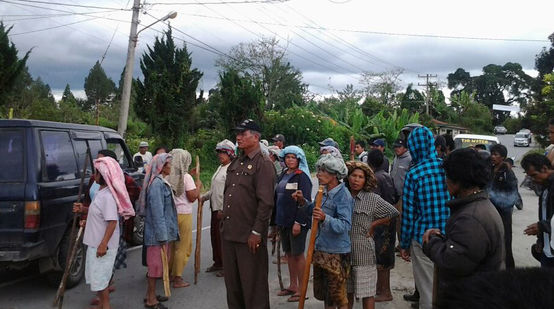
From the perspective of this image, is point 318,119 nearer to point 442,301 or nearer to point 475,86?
point 442,301

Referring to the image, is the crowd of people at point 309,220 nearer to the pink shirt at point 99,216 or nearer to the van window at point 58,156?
the pink shirt at point 99,216

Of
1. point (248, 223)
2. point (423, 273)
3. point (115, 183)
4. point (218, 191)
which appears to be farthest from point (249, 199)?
point (218, 191)

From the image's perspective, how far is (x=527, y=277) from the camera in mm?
1030

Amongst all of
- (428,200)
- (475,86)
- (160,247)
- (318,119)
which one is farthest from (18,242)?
(475,86)

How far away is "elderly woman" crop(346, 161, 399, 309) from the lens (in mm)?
3986

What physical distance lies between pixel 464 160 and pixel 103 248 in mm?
3299

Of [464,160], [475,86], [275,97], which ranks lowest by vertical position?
[464,160]

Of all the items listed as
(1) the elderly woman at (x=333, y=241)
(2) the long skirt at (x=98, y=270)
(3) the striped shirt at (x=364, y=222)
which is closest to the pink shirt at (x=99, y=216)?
(2) the long skirt at (x=98, y=270)

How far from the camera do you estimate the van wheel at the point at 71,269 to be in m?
5.14

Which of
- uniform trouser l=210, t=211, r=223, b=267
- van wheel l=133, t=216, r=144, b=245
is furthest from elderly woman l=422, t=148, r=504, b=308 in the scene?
van wheel l=133, t=216, r=144, b=245

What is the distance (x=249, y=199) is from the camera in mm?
4203

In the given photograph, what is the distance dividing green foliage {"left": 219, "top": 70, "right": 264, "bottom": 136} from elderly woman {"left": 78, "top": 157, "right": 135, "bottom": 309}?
48.7 ft

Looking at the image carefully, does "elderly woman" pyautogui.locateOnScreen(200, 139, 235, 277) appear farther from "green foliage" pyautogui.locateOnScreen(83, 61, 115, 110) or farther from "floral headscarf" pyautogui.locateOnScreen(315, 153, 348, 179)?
"green foliage" pyautogui.locateOnScreen(83, 61, 115, 110)

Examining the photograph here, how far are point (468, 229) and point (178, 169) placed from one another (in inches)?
142
